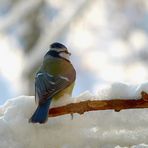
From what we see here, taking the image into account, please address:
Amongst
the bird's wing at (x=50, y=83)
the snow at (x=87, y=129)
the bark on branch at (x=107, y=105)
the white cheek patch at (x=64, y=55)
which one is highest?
the bark on branch at (x=107, y=105)

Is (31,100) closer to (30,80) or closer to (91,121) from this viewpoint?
(91,121)

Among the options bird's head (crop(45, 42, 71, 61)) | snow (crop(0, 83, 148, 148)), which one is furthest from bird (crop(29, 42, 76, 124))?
snow (crop(0, 83, 148, 148))

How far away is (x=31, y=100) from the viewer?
1014mm

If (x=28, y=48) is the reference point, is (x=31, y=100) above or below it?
above

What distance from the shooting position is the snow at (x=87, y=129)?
0.89 m

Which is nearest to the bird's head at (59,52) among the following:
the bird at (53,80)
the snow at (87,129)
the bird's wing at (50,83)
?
the bird at (53,80)

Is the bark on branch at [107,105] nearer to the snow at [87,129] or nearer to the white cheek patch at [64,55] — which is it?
the snow at [87,129]

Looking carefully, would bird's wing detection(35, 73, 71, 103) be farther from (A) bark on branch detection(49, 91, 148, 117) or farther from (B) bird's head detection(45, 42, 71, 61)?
(A) bark on branch detection(49, 91, 148, 117)

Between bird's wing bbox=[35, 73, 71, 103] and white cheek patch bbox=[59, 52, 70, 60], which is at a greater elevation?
bird's wing bbox=[35, 73, 71, 103]

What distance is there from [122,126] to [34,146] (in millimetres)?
135

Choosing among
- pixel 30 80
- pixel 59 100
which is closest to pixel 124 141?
pixel 59 100

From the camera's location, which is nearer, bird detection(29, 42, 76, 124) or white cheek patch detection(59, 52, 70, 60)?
bird detection(29, 42, 76, 124)

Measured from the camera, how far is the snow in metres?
0.89

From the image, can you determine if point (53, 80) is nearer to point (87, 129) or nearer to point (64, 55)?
point (64, 55)
